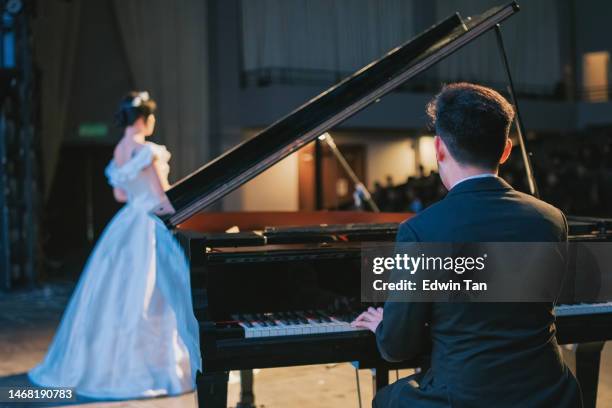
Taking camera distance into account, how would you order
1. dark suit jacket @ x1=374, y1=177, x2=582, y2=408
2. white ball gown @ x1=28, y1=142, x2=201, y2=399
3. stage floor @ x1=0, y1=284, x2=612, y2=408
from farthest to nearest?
white ball gown @ x1=28, y1=142, x2=201, y2=399, stage floor @ x1=0, y1=284, x2=612, y2=408, dark suit jacket @ x1=374, y1=177, x2=582, y2=408

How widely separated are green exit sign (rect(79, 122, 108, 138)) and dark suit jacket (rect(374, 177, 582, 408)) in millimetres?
10123

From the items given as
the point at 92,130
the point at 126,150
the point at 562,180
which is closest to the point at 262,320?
the point at 126,150

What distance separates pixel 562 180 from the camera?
10.5 metres

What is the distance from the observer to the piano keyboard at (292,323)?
206 cm

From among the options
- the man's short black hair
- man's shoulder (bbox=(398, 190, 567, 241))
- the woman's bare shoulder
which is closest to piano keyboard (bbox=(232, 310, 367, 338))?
man's shoulder (bbox=(398, 190, 567, 241))

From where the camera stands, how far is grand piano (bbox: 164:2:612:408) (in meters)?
2.07

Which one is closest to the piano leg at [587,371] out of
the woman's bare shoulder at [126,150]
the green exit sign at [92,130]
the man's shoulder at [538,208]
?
the man's shoulder at [538,208]

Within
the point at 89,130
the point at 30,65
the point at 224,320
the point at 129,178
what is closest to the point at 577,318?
the point at 224,320

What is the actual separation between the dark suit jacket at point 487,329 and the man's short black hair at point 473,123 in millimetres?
59

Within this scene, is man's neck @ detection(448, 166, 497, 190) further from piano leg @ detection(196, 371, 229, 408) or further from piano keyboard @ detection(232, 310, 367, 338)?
piano leg @ detection(196, 371, 229, 408)

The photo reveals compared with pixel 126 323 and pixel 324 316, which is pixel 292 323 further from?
pixel 126 323

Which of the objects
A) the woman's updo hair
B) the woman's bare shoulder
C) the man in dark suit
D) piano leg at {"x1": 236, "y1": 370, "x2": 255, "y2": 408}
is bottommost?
piano leg at {"x1": 236, "y1": 370, "x2": 255, "y2": 408}

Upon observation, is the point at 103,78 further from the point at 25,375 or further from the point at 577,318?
the point at 577,318

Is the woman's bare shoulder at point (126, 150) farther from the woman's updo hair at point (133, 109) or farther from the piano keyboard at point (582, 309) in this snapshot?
the piano keyboard at point (582, 309)
